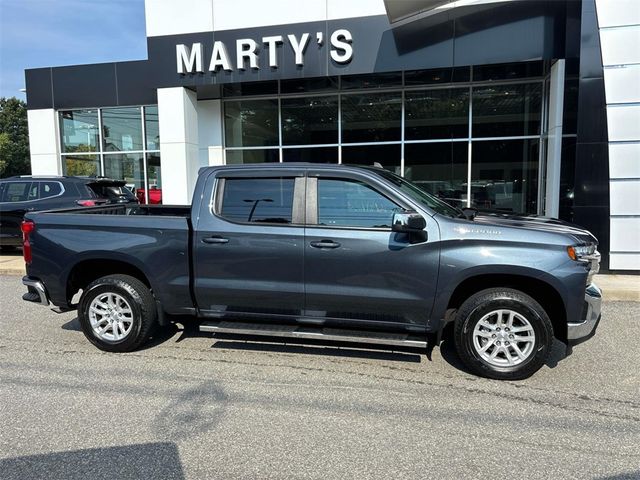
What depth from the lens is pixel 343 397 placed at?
13.0ft

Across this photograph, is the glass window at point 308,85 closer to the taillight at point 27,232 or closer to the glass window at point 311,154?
the glass window at point 311,154

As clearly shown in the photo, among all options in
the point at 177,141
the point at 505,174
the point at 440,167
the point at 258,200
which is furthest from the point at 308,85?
the point at 258,200

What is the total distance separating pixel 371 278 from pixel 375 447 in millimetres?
1530

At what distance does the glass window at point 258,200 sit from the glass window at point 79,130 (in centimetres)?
1236

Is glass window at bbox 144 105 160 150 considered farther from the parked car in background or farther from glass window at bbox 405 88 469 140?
glass window at bbox 405 88 469 140

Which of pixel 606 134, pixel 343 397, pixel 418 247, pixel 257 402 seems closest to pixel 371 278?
pixel 418 247

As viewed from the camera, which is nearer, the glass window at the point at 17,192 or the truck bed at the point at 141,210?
the truck bed at the point at 141,210

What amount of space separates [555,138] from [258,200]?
27.4 ft

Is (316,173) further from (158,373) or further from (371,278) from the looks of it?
(158,373)

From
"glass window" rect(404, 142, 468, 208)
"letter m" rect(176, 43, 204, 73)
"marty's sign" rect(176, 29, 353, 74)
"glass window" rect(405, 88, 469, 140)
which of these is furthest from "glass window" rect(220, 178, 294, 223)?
"glass window" rect(405, 88, 469, 140)

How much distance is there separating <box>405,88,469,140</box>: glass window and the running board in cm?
972

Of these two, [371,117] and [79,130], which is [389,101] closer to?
[371,117]

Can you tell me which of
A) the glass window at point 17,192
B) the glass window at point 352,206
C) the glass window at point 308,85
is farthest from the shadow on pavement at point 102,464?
the glass window at point 308,85

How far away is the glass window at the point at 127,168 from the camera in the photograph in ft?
50.3
